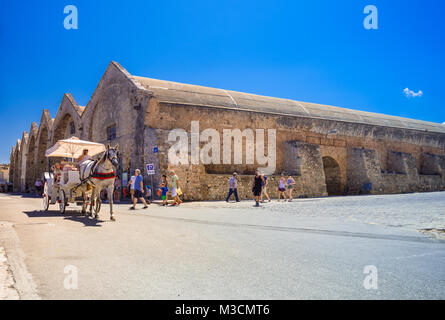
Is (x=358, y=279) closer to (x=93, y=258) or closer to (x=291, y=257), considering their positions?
(x=291, y=257)

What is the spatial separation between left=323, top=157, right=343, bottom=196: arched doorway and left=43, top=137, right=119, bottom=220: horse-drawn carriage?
1910cm

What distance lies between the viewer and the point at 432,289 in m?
2.98

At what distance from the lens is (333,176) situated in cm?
2550

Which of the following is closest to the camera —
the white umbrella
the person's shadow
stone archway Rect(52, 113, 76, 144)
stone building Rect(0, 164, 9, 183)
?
the person's shadow

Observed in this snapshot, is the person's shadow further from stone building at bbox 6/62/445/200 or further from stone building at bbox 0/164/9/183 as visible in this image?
stone building at bbox 0/164/9/183

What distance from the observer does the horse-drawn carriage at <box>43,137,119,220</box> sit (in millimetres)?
8797

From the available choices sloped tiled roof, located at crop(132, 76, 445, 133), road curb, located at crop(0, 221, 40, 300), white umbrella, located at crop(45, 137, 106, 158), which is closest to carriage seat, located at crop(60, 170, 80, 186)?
white umbrella, located at crop(45, 137, 106, 158)

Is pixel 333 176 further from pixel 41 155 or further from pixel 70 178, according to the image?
pixel 41 155

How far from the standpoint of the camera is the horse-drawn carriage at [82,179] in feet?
28.9

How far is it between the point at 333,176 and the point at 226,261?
913 inches

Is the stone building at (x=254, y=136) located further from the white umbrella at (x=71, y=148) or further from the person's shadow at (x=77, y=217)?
the person's shadow at (x=77, y=217)

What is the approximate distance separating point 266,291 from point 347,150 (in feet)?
80.5

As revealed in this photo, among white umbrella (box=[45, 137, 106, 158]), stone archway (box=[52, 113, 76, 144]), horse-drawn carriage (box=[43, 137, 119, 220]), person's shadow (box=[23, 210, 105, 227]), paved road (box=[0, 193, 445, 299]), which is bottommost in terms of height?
person's shadow (box=[23, 210, 105, 227])

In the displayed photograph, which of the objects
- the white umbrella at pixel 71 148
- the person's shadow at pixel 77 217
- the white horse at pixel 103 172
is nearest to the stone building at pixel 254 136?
the white umbrella at pixel 71 148
